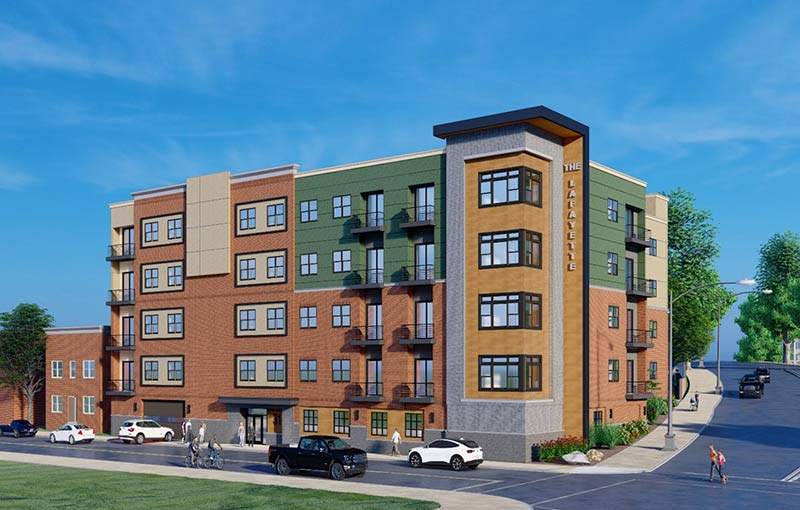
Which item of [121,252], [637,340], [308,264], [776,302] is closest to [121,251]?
[121,252]

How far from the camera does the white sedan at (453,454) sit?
4712 centimetres

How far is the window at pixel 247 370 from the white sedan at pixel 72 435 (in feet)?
40.7

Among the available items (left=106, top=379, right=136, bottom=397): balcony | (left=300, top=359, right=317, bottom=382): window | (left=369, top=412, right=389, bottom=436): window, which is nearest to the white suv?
(left=106, top=379, right=136, bottom=397): balcony

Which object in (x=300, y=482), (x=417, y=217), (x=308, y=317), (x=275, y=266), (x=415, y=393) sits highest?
(x=417, y=217)

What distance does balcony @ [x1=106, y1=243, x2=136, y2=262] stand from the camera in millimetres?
73938

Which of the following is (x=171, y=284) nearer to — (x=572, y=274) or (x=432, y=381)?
(x=432, y=381)

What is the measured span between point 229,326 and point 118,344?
44.1 feet

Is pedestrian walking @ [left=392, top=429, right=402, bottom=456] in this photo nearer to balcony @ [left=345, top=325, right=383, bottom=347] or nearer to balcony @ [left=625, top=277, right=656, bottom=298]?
balcony @ [left=345, top=325, right=383, bottom=347]

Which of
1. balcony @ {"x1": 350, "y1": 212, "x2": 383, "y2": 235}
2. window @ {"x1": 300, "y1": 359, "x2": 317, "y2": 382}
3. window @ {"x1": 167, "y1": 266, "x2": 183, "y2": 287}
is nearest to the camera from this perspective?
balcony @ {"x1": 350, "y1": 212, "x2": 383, "y2": 235}

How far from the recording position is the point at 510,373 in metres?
52.1

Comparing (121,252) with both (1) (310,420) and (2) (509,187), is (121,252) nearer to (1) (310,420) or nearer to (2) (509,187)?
(1) (310,420)

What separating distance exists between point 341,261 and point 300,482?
21272mm

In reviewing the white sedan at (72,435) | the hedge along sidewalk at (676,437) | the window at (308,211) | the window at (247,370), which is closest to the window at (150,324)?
the white sedan at (72,435)

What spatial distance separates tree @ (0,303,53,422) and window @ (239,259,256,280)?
29452 mm
